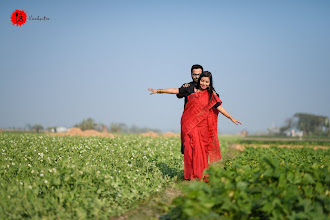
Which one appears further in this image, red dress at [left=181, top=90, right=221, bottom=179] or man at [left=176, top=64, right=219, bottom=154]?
man at [left=176, top=64, right=219, bottom=154]

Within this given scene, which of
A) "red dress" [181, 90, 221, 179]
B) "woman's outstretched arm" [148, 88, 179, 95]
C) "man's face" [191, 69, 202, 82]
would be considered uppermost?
"man's face" [191, 69, 202, 82]

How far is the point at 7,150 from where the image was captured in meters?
9.89

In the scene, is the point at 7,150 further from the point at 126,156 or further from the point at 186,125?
the point at 186,125

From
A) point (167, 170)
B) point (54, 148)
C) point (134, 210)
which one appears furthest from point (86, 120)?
point (134, 210)

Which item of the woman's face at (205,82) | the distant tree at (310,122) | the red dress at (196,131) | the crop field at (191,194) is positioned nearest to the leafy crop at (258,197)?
the crop field at (191,194)

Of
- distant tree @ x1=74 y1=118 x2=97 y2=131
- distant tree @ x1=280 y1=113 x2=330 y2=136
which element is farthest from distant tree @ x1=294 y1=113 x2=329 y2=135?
distant tree @ x1=74 y1=118 x2=97 y2=131

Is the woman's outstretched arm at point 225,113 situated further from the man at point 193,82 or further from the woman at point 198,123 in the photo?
the man at point 193,82

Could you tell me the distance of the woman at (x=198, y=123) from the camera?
720cm

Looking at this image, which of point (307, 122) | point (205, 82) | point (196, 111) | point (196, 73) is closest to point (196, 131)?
point (196, 111)

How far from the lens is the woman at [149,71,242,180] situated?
283 inches

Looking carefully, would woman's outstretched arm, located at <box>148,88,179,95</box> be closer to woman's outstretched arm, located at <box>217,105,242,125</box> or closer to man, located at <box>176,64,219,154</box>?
man, located at <box>176,64,219,154</box>

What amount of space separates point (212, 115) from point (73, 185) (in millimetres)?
3589

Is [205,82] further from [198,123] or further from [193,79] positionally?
[198,123]

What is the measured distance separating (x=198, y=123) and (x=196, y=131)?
7.7 inches
